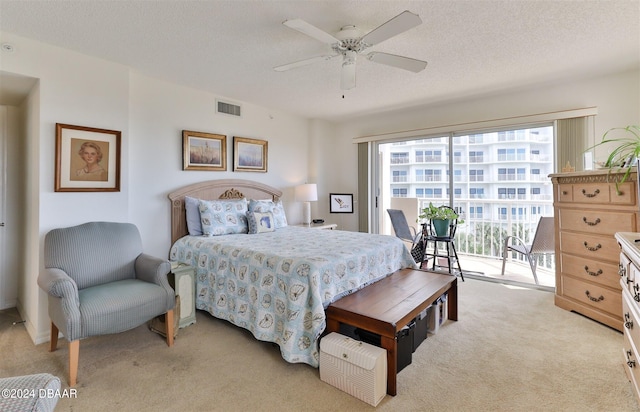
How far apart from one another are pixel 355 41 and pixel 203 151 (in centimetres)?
241

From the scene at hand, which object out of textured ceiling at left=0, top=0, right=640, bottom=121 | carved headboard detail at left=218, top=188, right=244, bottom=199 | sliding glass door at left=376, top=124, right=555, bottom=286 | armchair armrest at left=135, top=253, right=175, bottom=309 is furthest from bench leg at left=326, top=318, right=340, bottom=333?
sliding glass door at left=376, top=124, right=555, bottom=286

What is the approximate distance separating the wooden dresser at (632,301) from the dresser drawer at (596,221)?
32.2 inches

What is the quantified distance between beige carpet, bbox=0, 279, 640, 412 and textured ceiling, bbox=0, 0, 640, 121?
2439 mm

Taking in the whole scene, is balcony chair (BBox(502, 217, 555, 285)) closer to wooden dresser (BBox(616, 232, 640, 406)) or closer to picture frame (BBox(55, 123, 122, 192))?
wooden dresser (BBox(616, 232, 640, 406))

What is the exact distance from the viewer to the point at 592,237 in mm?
2754

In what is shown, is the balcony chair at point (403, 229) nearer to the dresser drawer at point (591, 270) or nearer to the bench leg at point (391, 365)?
the dresser drawer at point (591, 270)

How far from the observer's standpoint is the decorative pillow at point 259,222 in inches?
144

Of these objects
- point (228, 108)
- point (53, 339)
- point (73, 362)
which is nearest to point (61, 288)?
point (73, 362)

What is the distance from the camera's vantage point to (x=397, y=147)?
525cm

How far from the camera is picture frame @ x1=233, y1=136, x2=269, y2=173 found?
430 cm

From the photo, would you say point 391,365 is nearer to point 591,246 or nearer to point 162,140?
point 591,246

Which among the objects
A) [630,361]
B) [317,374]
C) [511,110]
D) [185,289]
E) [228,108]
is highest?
[228,108]

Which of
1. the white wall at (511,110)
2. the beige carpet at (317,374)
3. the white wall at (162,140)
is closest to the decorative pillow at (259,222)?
the white wall at (162,140)

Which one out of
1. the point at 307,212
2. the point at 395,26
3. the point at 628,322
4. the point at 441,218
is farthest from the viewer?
the point at 307,212
